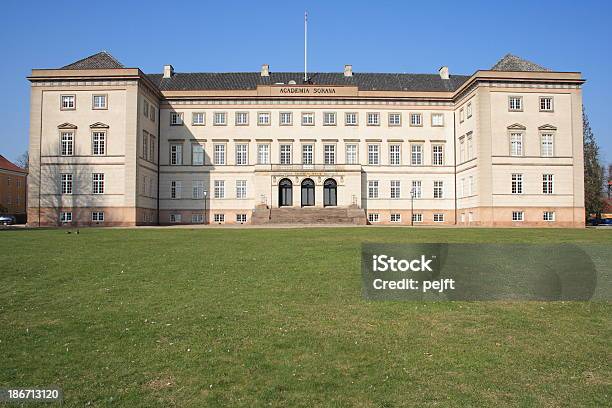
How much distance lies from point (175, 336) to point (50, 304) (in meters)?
3.84

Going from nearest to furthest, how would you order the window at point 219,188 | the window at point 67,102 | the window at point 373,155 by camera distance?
the window at point 67,102 → the window at point 219,188 → the window at point 373,155

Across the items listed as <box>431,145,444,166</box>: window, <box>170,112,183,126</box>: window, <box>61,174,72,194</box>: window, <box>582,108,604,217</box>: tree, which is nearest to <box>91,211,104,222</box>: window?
<box>61,174,72,194</box>: window

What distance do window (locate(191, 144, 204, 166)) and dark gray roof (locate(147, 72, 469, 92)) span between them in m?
6.92

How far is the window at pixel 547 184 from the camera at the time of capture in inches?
1984

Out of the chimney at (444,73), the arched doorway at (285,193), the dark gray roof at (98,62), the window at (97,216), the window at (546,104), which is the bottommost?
the window at (97,216)

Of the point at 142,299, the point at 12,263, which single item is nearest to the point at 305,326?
the point at 142,299

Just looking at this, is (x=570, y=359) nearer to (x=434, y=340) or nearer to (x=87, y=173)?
(x=434, y=340)

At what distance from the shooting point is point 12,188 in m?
84.6

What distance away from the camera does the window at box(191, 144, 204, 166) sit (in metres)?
58.5

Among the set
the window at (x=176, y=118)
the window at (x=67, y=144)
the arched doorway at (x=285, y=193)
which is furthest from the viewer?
the window at (x=176, y=118)

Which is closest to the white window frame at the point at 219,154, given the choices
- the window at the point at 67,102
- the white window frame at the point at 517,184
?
the window at the point at 67,102

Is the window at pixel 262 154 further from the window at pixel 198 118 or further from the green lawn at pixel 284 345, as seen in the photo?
the green lawn at pixel 284 345

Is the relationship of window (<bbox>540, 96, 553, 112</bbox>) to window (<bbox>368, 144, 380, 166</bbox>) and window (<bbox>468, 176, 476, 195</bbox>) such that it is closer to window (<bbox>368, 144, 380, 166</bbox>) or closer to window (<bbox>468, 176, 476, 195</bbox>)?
window (<bbox>468, 176, 476, 195</bbox>)

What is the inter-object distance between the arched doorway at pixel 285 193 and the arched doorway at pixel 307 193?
4.46 ft
